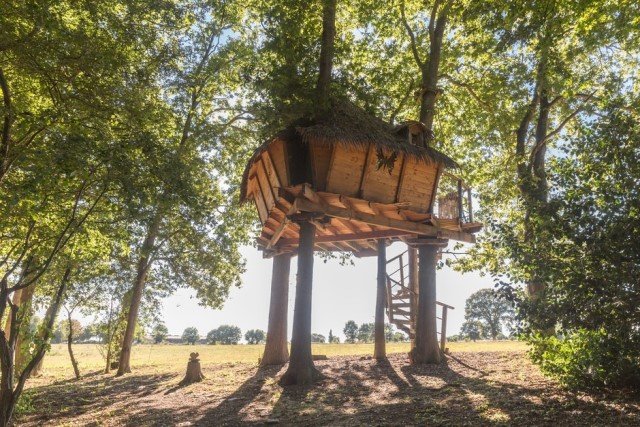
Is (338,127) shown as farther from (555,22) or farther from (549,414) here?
(549,414)

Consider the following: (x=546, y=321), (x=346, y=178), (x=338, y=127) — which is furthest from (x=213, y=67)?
(x=546, y=321)

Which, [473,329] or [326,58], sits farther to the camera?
[473,329]

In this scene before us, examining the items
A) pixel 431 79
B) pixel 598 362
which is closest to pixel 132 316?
pixel 431 79

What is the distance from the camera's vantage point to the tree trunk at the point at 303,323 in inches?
453

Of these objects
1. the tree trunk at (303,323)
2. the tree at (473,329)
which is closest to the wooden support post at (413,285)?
the tree trunk at (303,323)

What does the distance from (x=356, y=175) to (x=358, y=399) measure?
6097mm

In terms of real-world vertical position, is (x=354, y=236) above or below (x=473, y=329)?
above

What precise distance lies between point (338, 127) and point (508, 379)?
7975 mm

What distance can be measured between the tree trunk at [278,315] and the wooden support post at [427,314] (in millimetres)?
5284

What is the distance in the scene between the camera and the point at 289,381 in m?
11.5

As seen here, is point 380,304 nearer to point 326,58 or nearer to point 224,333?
point 326,58

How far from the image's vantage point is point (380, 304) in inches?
651

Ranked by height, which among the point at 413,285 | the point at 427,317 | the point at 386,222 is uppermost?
the point at 386,222

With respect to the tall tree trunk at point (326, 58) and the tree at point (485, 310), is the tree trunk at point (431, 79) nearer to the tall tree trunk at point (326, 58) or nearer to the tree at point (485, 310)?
the tall tree trunk at point (326, 58)
